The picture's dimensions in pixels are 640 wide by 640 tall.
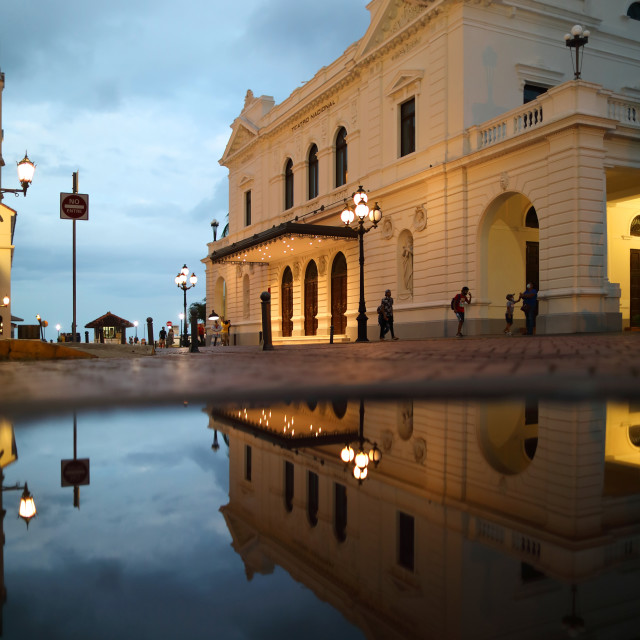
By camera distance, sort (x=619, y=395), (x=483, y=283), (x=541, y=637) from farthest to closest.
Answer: (x=483, y=283), (x=619, y=395), (x=541, y=637)

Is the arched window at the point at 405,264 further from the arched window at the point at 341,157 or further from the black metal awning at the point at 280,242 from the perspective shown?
the arched window at the point at 341,157

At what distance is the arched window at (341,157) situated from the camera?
102 ft

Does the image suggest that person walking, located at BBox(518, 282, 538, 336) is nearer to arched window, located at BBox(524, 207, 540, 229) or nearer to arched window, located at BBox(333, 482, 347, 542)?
arched window, located at BBox(524, 207, 540, 229)

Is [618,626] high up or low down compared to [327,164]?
down

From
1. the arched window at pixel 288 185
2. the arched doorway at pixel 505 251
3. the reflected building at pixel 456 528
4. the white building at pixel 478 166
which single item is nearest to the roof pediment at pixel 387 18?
the white building at pixel 478 166

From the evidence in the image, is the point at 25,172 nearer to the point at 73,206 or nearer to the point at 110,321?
the point at 73,206

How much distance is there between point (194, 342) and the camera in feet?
59.9

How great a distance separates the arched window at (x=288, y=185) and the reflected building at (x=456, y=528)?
1373 inches

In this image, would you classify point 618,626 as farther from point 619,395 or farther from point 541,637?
point 619,395

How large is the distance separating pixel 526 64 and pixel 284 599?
26.3 meters

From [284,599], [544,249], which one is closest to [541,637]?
[284,599]

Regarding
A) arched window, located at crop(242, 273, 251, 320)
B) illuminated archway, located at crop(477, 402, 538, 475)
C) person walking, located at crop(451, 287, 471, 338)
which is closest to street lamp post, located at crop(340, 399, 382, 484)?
illuminated archway, located at crop(477, 402, 538, 475)

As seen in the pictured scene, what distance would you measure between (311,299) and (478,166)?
1376cm

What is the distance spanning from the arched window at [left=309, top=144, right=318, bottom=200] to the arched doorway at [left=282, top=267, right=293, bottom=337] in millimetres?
4671
